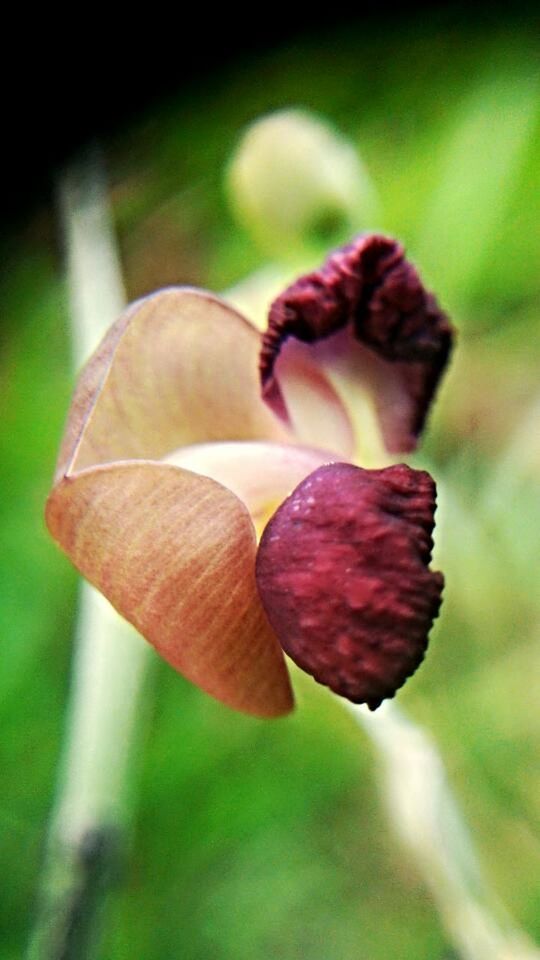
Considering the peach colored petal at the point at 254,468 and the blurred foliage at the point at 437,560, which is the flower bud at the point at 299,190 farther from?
the peach colored petal at the point at 254,468

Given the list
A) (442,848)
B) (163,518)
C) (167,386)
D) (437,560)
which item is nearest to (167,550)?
(163,518)

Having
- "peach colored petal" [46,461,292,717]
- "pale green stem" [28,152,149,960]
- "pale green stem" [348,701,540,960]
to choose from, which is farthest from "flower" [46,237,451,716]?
"pale green stem" [28,152,149,960]

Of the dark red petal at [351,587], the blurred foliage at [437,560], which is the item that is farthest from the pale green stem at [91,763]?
the dark red petal at [351,587]

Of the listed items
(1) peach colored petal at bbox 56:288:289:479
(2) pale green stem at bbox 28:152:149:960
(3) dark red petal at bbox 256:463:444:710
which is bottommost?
(2) pale green stem at bbox 28:152:149:960

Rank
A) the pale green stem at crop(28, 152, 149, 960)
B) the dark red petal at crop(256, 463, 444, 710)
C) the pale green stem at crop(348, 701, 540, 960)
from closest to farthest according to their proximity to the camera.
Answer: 1. the dark red petal at crop(256, 463, 444, 710)
2. the pale green stem at crop(348, 701, 540, 960)
3. the pale green stem at crop(28, 152, 149, 960)

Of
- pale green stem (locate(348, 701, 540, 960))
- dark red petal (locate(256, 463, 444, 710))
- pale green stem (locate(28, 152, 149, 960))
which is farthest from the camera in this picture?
pale green stem (locate(28, 152, 149, 960))

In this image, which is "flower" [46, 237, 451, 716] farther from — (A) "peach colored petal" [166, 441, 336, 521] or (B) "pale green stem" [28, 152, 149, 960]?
(B) "pale green stem" [28, 152, 149, 960]

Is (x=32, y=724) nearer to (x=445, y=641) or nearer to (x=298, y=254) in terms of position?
(x=445, y=641)
